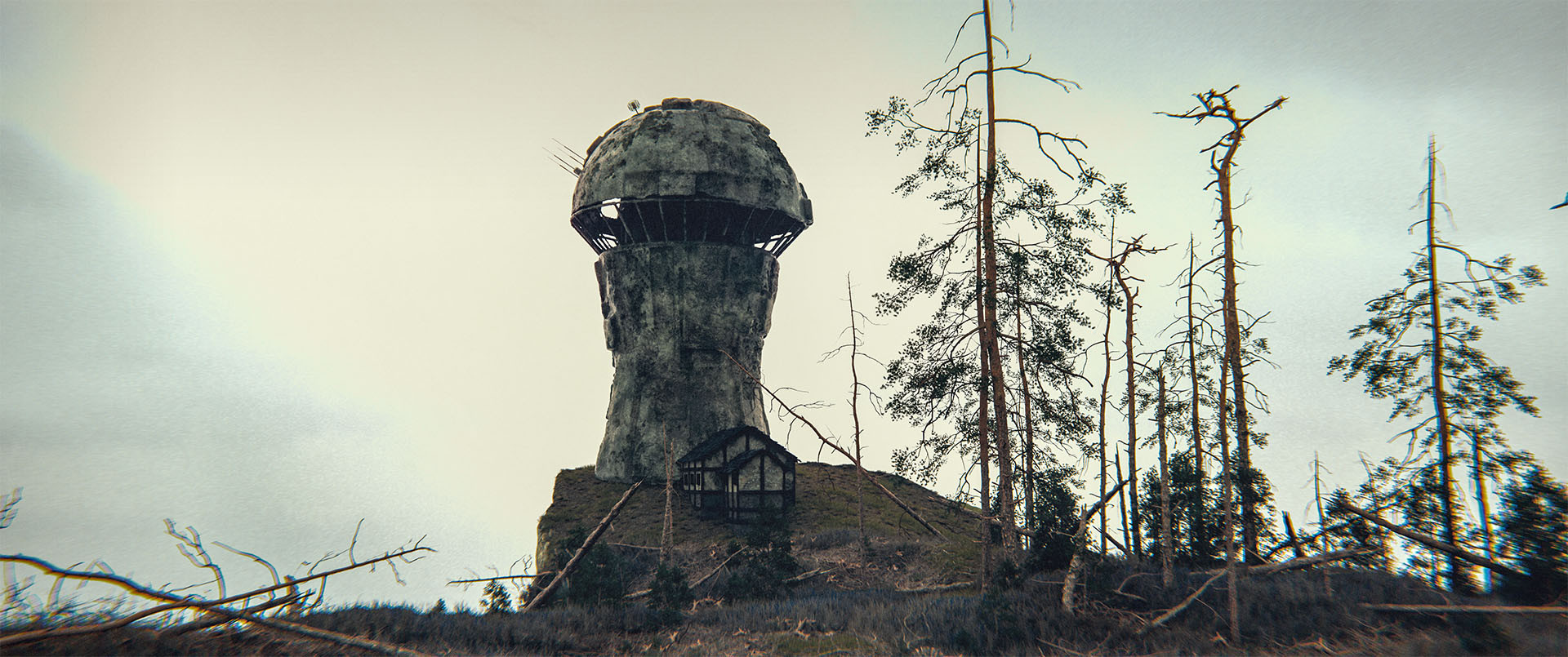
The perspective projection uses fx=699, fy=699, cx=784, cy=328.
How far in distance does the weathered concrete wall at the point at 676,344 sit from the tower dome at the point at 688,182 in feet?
3.04

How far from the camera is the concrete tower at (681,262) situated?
28.3 metres

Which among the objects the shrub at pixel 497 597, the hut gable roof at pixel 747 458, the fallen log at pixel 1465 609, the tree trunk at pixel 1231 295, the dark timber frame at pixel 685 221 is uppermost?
the dark timber frame at pixel 685 221

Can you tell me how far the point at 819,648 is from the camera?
10.4 metres

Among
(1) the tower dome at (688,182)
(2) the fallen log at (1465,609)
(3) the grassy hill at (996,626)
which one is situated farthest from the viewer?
(1) the tower dome at (688,182)

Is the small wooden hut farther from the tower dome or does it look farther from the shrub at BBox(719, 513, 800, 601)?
the tower dome

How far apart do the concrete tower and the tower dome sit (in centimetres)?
5

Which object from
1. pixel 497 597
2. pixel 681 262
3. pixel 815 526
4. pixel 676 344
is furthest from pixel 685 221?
pixel 497 597

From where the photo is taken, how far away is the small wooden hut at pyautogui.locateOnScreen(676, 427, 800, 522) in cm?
2572

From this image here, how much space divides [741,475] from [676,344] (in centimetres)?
646

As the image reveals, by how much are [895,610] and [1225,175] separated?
905cm

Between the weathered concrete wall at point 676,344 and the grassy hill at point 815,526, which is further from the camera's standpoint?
the weathered concrete wall at point 676,344

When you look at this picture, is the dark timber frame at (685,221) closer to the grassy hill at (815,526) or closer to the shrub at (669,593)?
the grassy hill at (815,526)

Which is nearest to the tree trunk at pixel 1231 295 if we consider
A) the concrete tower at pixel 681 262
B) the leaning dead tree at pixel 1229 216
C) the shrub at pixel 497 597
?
the leaning dead tree at pixel 1229 216

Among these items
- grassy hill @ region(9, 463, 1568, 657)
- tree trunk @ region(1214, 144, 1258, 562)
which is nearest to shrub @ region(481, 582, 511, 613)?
grassy hill @ region(9, 463, 1568, 657)
